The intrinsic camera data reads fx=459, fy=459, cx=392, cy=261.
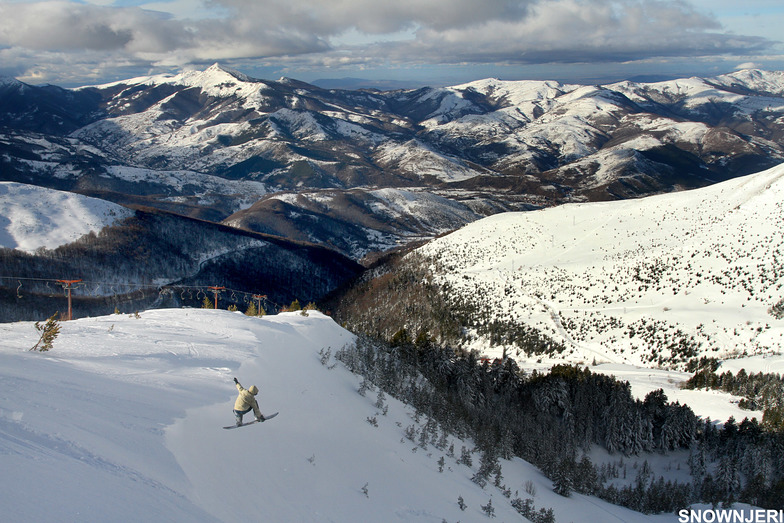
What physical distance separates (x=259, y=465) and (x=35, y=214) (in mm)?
148408

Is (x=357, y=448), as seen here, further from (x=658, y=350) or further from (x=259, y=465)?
(x=658, y=350)

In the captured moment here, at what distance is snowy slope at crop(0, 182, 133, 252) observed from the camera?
384ft

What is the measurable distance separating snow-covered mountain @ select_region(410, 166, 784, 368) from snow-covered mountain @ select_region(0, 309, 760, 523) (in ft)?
168

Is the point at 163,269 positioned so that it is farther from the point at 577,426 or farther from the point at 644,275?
the point at 644,275

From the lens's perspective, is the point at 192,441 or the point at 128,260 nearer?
the point at 192,441

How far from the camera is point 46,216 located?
5007 inches

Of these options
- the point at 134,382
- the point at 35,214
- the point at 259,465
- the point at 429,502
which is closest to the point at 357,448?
the point at 429,502

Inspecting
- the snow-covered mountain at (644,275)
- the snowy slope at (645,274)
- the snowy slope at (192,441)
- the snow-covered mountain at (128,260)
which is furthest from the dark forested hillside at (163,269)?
the snowy slope at (192,441)

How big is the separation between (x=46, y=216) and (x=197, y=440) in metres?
147

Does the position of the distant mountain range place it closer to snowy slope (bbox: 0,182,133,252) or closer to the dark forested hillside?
the dark forested hillside

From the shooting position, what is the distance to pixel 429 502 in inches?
636

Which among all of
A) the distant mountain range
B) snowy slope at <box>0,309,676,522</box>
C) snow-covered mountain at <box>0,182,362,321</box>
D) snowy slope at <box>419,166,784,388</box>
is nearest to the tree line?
snowy slope at <box>0,309,676,522</box>

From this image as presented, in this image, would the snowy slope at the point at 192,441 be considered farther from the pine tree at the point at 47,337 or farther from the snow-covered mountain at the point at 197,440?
the pine tree at the point at 47,337

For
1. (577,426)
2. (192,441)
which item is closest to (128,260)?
(577,426)
